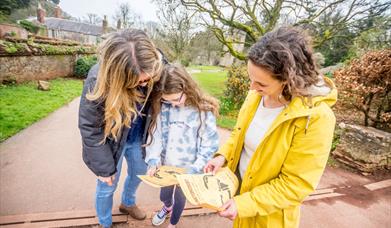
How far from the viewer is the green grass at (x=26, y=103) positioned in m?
5.47

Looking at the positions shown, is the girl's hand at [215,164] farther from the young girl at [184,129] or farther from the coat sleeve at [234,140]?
the young girl at [184,129]

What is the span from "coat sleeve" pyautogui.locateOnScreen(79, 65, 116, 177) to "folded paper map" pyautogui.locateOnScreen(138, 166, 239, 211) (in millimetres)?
398

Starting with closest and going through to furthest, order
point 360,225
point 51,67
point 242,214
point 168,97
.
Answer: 1. point 242,214
2. point 168,97
3. point 360,225
4. point 51,67

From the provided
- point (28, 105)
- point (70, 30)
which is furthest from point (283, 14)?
point (70, 30)

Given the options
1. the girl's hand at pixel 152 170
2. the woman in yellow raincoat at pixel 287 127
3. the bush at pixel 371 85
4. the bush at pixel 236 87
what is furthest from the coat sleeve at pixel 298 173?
the bush at pixel 236 87

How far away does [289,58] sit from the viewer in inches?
48.3

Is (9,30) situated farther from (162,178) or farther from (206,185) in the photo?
(206,185)

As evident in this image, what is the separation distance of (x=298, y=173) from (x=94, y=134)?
1494 millimetres

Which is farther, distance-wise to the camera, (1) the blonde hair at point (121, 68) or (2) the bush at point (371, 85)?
(2) the bush at point (371, 85)

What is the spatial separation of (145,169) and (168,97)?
970 mm

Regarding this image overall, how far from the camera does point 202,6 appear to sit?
34.9ft

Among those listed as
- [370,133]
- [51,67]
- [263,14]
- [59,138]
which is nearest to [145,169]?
[59,138]

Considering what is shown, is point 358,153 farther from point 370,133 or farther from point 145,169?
point 145,169

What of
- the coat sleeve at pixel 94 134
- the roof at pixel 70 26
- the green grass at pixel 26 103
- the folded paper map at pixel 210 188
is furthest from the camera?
the roof at pixel 70 26
